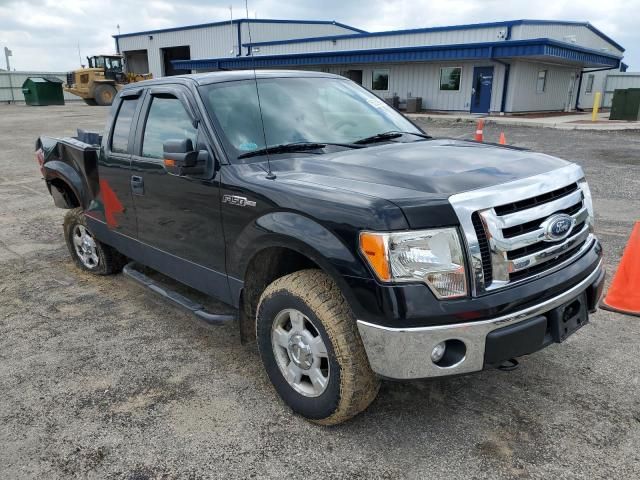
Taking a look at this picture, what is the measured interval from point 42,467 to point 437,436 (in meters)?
2.03

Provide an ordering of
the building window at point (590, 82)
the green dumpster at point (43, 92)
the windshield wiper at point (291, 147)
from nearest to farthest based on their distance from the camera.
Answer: the windshield wiper at point (291, 147) → the building window at point (590, 82) → the green dumpster at point (43, 92)

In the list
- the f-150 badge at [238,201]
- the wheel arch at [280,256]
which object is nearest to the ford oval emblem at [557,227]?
the wheel arch at [280,256]

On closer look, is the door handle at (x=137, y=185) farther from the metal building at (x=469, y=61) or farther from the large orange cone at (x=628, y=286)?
the metal building at (x=469, y=61)

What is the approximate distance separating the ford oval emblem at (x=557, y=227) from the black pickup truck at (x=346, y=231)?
10mm

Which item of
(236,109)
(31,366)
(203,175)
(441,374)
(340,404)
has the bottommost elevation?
(31,366)

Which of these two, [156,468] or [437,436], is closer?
[156,468]

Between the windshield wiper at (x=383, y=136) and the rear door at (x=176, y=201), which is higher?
the windshield wiper at (x=383, y=136)

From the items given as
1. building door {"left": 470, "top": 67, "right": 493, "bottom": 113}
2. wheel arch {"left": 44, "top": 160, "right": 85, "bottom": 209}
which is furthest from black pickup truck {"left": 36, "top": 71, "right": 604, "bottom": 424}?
building door {"left": 470, "top": 67, "right": 493, "bottom": 113}

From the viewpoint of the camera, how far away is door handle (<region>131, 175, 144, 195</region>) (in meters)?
4.00

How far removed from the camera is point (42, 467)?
2664mm

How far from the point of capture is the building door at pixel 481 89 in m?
25.5

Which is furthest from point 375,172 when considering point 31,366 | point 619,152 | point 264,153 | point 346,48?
point 346,48

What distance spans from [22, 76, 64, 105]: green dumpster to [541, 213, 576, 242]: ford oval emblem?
43.3 meters

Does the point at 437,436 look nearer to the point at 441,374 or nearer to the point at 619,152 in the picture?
the point at 441,374
